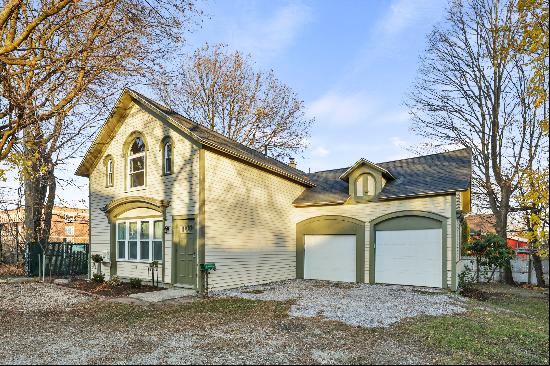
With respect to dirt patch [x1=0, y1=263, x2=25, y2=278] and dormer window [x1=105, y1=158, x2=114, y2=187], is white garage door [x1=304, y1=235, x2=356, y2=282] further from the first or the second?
dirt patch [x1=0, y1=263, x2=25, y2=278]

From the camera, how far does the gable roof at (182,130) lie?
13156 mm

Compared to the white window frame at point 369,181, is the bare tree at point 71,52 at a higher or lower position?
higher

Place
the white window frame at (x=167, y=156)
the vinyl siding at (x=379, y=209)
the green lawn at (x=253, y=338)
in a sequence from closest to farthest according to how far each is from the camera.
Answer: the green lawn at (x=253, y=338) → the vinyl siding at (x=379, y=209) → the white window frame at (x=167, y=156)

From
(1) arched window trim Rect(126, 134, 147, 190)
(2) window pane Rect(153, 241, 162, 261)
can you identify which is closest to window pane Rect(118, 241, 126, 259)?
(2) window pane Rect(153, 241, 162, 261)

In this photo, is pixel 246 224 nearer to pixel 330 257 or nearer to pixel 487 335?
pixel 330 257

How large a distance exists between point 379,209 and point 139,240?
9.42 metres

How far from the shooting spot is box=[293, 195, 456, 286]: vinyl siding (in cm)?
1327

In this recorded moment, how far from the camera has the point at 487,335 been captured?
23.4 ft

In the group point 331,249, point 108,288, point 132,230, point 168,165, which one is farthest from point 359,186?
point 108,288

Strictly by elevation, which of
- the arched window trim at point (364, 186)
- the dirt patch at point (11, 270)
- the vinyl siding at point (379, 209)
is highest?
the arched window trim at point (364, 186)

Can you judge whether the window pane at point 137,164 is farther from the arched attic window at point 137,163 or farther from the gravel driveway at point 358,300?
the gravel driveway at point 358,300

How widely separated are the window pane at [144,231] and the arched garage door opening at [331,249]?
21.2ft

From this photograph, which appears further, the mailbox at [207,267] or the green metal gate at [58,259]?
the green metal gate at [58,259]

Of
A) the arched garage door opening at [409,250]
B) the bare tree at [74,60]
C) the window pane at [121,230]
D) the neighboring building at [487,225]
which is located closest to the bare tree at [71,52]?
the bare tree at [74,60]
